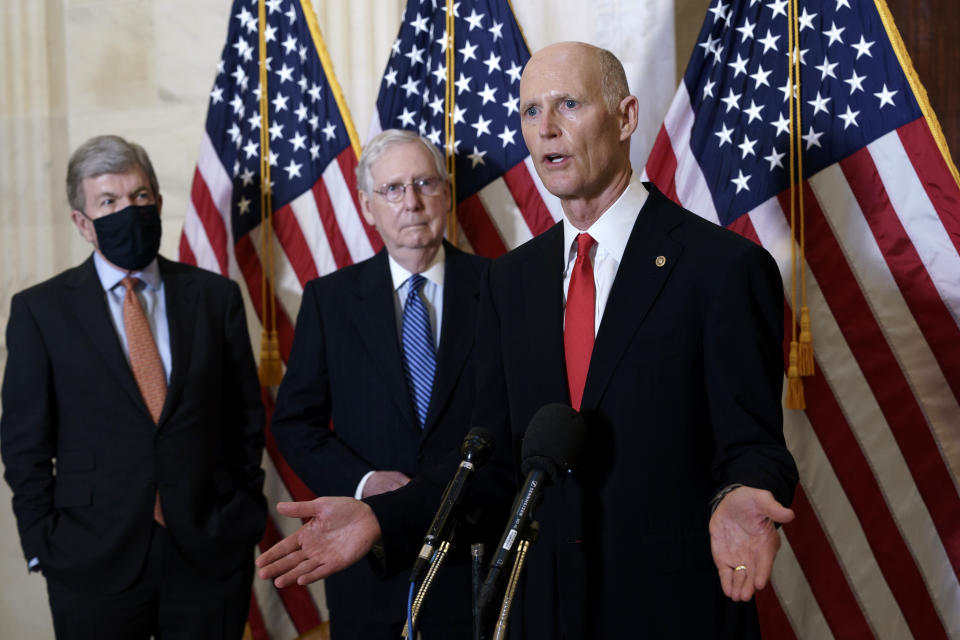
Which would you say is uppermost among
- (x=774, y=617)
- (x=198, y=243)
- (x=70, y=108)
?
(x=70, y=108)

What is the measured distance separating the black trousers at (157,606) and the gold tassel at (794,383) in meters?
1.88

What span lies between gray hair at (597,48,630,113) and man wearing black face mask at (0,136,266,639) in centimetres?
175

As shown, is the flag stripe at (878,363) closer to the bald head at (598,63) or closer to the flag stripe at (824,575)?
the flag stripe at (824,575)

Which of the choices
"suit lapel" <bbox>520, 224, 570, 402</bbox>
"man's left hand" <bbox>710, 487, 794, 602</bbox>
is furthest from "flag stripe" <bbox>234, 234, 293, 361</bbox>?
"man's left hand" <bbox>710, 487, 794, 602</bbox>

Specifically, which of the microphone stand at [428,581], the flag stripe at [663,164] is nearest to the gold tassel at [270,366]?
the flag stripe at [663,164]

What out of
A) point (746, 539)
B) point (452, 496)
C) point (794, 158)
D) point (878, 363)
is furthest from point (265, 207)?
point (746, 539)

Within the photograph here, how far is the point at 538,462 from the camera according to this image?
4.50 ft

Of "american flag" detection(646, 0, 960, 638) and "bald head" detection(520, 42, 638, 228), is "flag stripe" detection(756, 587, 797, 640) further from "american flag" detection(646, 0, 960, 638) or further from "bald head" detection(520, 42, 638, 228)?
"bald head" detection(520, 42, 638, 228)

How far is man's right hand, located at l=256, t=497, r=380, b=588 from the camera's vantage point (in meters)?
1.48

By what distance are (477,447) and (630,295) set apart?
0.41 metres

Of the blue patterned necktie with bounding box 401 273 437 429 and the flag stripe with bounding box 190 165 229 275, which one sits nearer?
the blue patterned necktie with bounding box 401 273 437 429

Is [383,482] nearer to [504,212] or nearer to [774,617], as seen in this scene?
[504,212]

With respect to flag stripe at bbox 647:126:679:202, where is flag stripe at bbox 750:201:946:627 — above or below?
below

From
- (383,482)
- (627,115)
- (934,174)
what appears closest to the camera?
(627,115)
